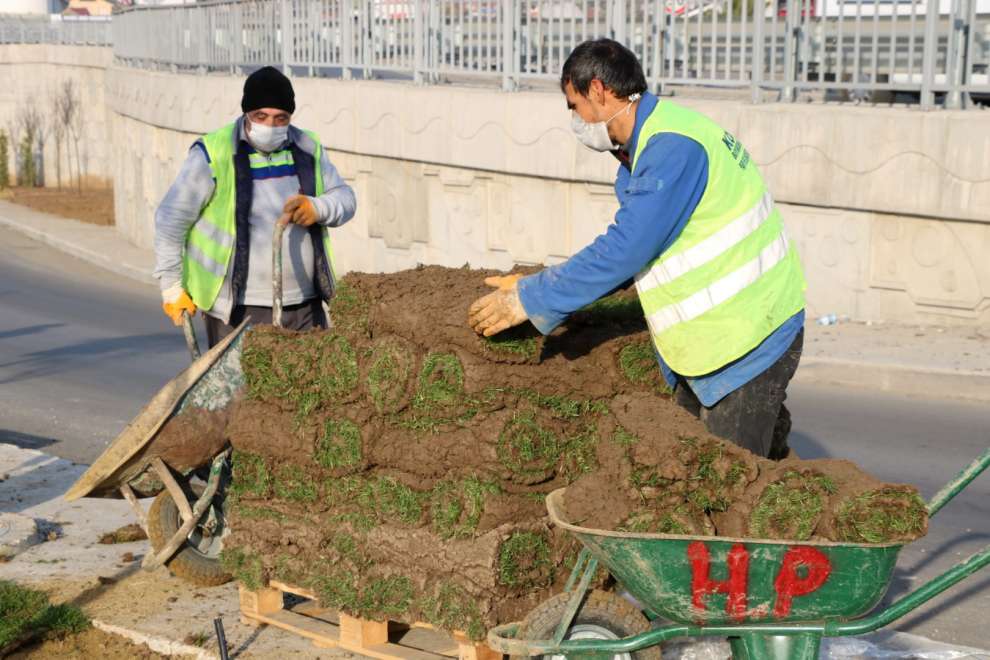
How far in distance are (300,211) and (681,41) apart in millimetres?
7402

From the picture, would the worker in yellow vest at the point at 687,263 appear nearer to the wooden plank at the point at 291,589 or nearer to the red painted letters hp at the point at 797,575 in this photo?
the red painted letters hp at the point at 797,575

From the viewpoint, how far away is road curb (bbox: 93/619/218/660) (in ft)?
18.1

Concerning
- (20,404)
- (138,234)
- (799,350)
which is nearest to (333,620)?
(799,350)

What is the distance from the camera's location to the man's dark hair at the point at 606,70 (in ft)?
14.9

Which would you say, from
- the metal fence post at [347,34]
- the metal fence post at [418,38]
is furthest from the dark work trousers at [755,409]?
the metal fence post at [347,34]

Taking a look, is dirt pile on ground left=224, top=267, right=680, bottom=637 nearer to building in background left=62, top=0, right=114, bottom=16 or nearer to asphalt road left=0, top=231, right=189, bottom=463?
asphalt road left=0, top=231, right=189, bottom=463

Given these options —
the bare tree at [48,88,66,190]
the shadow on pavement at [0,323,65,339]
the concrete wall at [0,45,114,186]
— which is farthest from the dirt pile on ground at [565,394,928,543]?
the bare tree at [48,88,66,190]

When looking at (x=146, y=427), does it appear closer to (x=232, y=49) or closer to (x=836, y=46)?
(x=836, y=46)

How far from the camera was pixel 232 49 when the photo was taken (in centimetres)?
1908

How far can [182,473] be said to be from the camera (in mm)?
6074

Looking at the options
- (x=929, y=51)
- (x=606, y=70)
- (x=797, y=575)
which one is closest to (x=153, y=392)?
(x=929, y=51)

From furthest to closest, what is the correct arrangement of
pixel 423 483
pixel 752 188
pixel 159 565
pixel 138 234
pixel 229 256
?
pixel 138 234, pixel 229 256, pixel 159 565, pixel 423 483, pixel 752 188

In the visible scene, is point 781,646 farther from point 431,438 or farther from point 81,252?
point 81,252

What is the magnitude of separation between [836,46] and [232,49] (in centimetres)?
943
